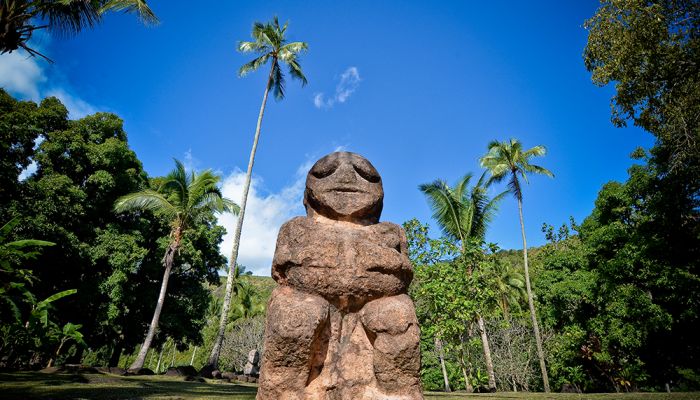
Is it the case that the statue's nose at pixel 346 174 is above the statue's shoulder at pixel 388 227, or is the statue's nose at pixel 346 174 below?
above

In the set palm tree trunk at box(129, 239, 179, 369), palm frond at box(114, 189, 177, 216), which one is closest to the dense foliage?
palm tree trunk at box(129, 239, 179, 369)

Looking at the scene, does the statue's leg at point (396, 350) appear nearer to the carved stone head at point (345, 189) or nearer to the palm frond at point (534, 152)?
the carved stone head at point (345, 189)

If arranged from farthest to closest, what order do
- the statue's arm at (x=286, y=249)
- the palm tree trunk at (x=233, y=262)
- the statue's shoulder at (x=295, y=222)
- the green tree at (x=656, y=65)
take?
1. the palm tree trunk at (x=233, y=262)
2. the green tree at (x=656, y=65)
3. the statue's shoulder at (x=295, y=222)
4. the statue's arm at (x=286, y=249)

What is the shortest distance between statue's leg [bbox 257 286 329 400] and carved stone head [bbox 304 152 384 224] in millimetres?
1220

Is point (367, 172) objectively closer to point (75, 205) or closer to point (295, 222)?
point (295, 222)

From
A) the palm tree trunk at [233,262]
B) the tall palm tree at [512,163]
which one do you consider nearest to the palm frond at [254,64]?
the palm tree trunk at [233,262]

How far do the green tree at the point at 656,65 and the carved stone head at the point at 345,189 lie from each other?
7212 mm

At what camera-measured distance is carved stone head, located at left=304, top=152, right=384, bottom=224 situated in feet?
15.2

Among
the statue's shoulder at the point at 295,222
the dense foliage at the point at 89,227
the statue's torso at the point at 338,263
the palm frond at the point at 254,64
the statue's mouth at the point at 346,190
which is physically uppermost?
the palm frond at the point at 254,64

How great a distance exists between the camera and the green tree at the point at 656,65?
27.0 feet

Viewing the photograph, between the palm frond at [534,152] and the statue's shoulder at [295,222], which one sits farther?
the palm frond at [534,152]

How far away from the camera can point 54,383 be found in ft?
27.1

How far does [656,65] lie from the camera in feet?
28.2

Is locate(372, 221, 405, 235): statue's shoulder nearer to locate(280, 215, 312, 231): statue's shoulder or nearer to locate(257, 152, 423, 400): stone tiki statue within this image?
locate(257, 152, 423, 400): stone tiki statue
